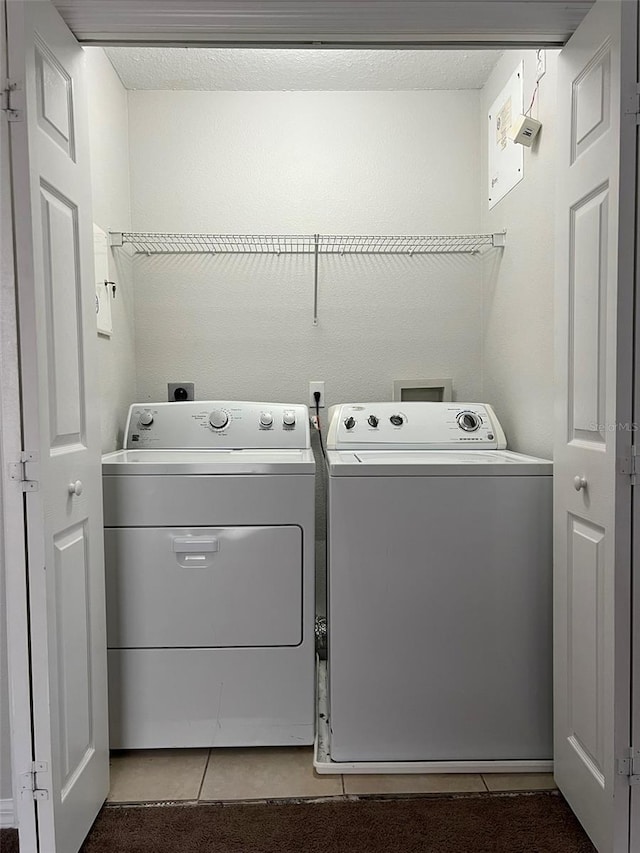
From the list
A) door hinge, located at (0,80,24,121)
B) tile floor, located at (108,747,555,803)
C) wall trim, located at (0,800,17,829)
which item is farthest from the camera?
tile floor, located at (108,747,555,803)

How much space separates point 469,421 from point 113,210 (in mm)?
1597

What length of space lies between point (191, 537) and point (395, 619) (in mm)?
642

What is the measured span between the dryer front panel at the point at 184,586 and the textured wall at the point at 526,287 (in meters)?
1.01

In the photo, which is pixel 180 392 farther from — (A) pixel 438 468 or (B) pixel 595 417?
(B) pixel 595 417

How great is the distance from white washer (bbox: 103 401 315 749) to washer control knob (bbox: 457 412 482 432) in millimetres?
748

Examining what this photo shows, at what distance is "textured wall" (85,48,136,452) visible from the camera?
6.69 feet

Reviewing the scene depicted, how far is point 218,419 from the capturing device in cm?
220

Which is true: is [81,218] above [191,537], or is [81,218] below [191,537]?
above

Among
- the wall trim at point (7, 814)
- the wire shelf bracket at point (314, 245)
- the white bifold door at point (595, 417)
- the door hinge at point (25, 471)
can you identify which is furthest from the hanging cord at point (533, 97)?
the wall trim at point (7, 814)

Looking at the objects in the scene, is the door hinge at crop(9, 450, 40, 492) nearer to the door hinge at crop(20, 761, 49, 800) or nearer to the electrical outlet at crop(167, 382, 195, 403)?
the door hinge at crop(20, 761, 49, 800)

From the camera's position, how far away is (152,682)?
1711 millimetres

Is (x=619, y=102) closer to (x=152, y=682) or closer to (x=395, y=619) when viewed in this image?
(x=395, y=619)

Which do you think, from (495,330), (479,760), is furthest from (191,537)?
(495,330)

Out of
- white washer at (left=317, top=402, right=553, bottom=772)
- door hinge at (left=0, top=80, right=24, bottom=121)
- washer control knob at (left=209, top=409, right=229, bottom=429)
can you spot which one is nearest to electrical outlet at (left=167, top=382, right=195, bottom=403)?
washer control knob at (left=209, top=409, right=229, bottom=429)
